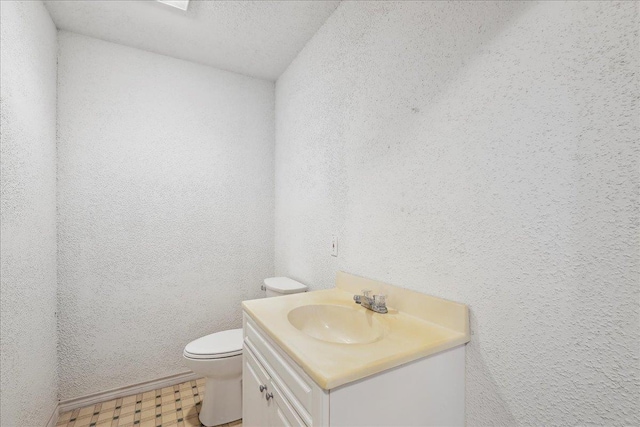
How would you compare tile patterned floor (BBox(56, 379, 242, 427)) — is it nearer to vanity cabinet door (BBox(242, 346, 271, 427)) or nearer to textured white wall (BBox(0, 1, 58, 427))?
textured white wall (BBox(0, 1, 58, 427))

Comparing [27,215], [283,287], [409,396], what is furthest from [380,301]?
[27,215]

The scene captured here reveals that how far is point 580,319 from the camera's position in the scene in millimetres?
748

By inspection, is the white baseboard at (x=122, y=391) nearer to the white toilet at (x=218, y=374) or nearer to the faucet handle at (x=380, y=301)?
the white toilet at (x=218, y=374)

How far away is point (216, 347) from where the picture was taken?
6.07 feet

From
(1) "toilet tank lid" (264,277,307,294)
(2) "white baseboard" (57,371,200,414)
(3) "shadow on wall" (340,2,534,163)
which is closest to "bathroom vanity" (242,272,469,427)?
(1) "toilet tank lid" (264,277,307,294)

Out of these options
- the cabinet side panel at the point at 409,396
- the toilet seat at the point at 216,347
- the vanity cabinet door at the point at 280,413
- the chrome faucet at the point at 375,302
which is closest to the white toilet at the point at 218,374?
the toilet seat at the point at 216,347

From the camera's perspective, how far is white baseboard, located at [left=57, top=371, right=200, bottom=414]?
194 cm

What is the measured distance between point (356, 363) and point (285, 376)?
297 mm

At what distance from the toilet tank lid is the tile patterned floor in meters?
0.85

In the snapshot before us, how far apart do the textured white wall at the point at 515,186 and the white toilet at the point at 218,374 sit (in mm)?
1039

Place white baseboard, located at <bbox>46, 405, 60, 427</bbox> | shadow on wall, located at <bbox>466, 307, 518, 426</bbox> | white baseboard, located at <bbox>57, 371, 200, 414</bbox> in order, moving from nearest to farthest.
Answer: shadow on wall, located at <bbox>466, 307, 518, 426</bbox>, white baseboard, located at <bbox>46, 405, 60, 427</bbox>, white baseboard, located at <bbox>57, 371, 200, 414</bbox>

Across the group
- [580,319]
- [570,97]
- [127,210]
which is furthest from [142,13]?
[580,319]

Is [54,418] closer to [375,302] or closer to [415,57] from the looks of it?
[375,302]

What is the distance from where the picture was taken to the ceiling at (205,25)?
1.74 meters
